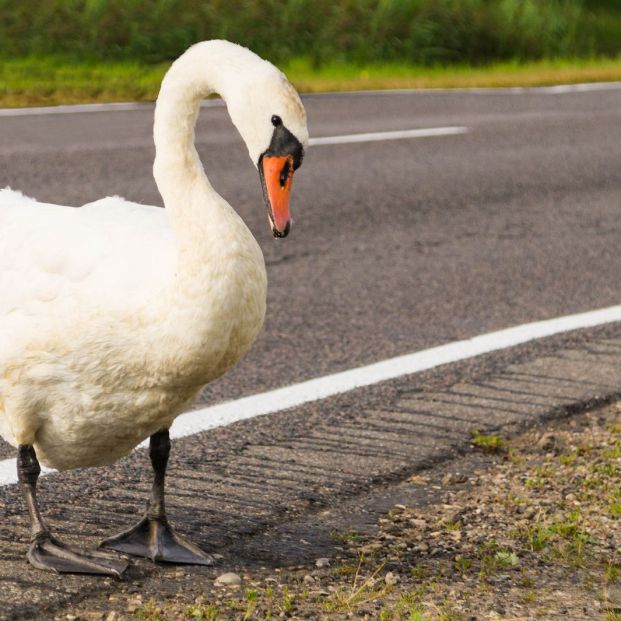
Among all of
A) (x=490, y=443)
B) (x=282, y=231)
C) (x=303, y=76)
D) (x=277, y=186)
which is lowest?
(x=303, y=76)

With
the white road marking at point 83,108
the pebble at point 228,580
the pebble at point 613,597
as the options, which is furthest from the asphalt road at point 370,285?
the pebble at point 613,597

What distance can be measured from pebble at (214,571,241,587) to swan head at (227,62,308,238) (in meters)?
0.95

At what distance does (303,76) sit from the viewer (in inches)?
603

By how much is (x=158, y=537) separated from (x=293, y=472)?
→ 0.68 meters

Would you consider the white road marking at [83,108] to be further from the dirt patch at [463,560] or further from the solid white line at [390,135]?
the dirt patch at [463,560]

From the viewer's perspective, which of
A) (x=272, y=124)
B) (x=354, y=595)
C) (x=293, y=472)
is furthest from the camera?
(x=293, y=472)

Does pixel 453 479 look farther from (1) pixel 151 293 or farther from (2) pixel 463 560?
(1) pixel 151 293

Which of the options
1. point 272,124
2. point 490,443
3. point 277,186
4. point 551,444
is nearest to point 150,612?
point 277,186

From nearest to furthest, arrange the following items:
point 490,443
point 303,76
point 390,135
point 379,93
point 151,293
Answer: point 151,293, point 490,443, point 390,135, point 379,93, point 303,76

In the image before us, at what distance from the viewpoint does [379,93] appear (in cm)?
1379

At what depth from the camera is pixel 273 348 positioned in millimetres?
5309

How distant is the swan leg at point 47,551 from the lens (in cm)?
325

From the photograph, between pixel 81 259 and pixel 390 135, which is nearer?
pixel 81 259

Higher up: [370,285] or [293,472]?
[293,472]
